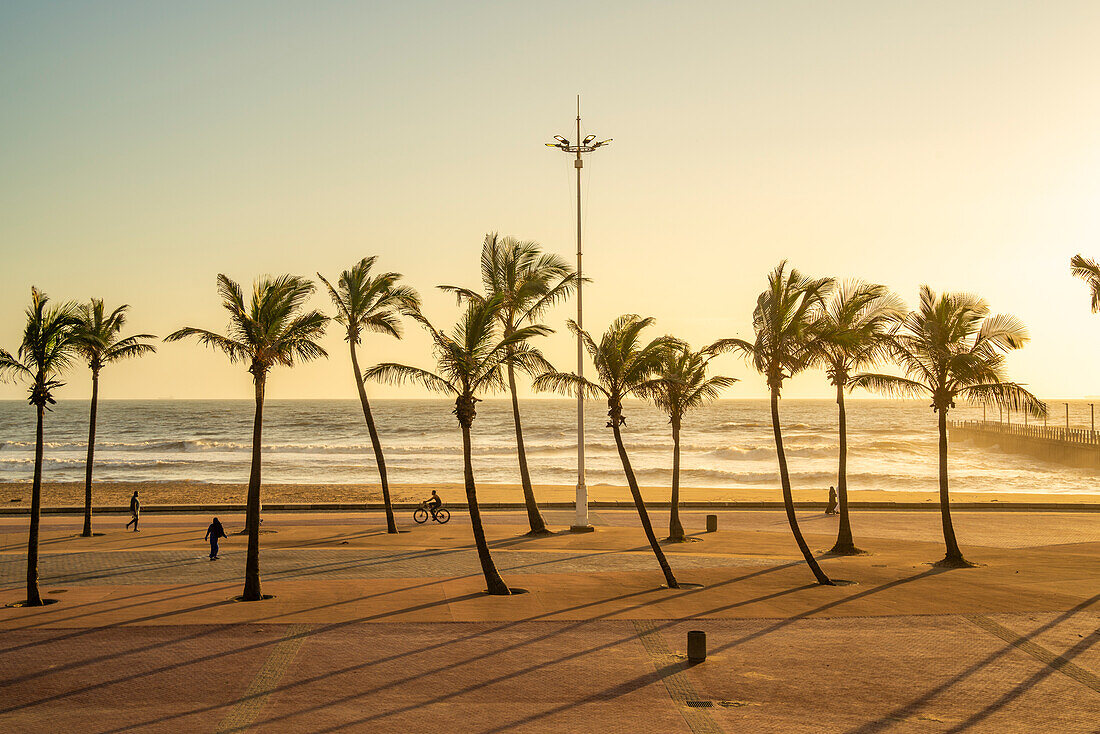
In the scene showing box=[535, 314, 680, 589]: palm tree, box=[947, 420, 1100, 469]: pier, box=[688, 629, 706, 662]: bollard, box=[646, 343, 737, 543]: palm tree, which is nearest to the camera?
box=[688, 629, 706, 662]: bollard

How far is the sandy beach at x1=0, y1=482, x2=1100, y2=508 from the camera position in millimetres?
42938

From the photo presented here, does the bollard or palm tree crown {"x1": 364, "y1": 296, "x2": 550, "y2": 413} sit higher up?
palm tree crown {"x1": 364, "y1": 296, "x2": 550, "y2": 413}

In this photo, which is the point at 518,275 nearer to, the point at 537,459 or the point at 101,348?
the point at 101,348

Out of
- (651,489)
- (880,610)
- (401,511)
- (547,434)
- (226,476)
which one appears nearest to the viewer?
(880,610)

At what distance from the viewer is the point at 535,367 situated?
66.7 feet

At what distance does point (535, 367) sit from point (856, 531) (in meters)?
17.6

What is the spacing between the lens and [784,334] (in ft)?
69.5

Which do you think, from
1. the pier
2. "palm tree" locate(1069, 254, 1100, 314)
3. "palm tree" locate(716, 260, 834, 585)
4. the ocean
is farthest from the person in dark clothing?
the pier

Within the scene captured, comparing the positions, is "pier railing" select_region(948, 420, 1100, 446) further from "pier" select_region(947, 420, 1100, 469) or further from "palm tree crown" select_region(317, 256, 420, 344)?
"palm tree crown" select_region(317, 256, 420, 344)

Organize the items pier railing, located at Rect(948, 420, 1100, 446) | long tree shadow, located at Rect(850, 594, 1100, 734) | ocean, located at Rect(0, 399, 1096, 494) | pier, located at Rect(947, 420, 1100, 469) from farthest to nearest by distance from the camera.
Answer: pier railing, located at Rect(948, 420, 1100, 446), pier, located at Rect(947, 420, 1100, 469), ocean, located at Rect(0, 399, 1096, 494), long tree shadow, located at Rect(850, 594, 1100, 734)

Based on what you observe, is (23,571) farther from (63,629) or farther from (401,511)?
(401,511)

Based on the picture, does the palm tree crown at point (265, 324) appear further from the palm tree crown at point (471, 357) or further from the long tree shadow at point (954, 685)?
the long tree shadow at point (954, 685)

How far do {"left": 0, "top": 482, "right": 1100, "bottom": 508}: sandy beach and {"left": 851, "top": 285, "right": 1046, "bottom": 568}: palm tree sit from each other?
60.7ft

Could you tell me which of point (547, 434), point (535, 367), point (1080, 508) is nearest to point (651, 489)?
point (1080, 508)
